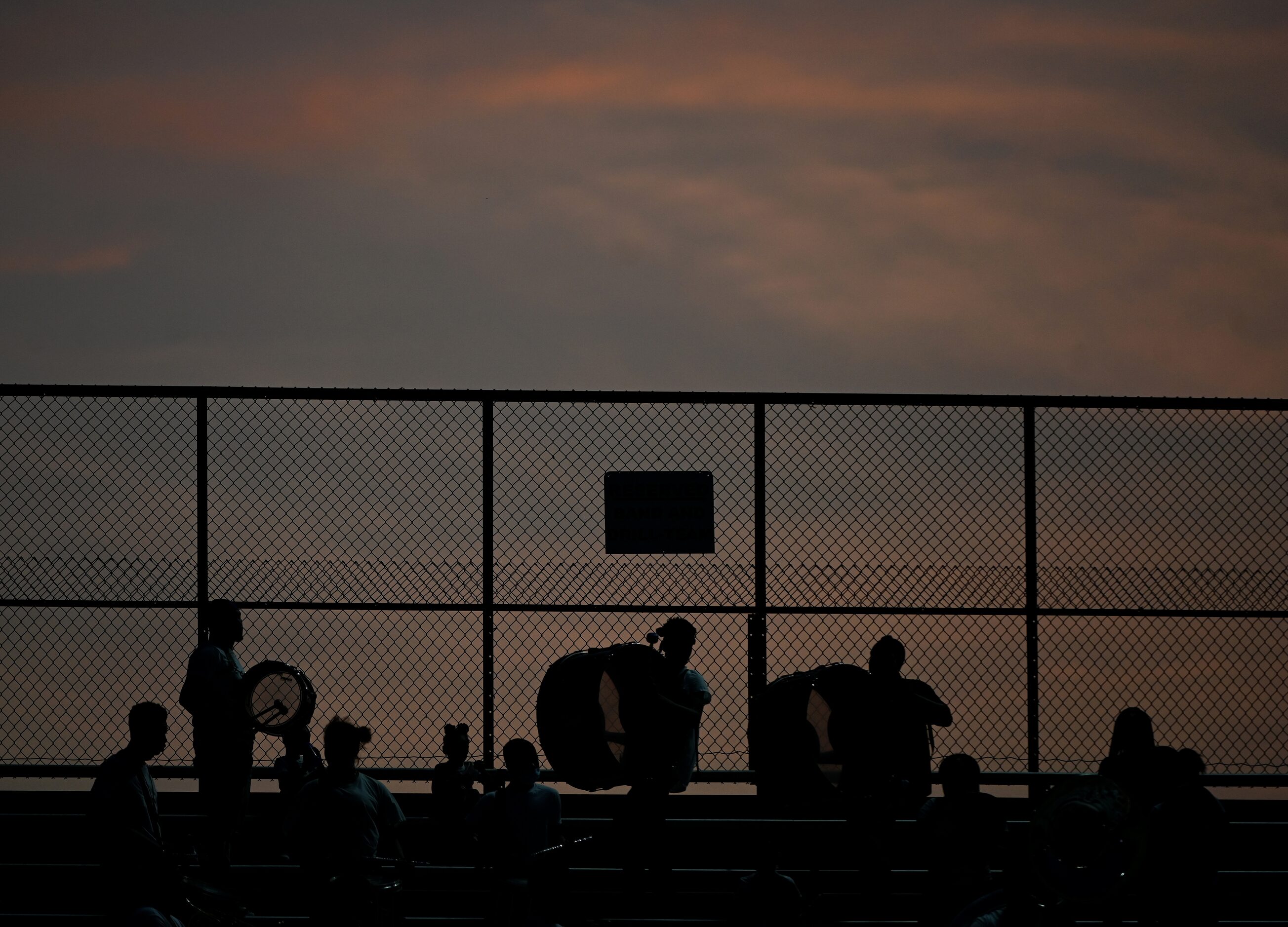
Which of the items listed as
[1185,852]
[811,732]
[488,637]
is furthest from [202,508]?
[1185,852]

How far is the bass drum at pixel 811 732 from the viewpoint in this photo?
27.3 feet

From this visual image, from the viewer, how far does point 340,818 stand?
7.44 meters

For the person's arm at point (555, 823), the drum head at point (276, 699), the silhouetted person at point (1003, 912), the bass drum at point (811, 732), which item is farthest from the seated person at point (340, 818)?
the silhouetted person at point (1003, 912)

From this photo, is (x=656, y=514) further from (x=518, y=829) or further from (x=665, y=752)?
(x=518, y=829)

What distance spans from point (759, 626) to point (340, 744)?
3006 millimetres

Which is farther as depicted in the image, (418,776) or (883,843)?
(418,776)

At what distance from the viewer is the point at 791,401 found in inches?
378

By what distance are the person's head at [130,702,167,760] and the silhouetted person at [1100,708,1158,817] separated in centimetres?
505

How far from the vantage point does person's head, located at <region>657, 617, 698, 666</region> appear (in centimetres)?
888

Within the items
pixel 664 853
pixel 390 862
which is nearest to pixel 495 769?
pixel 664 853

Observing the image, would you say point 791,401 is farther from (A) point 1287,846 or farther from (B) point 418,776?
(A) point 1287,846

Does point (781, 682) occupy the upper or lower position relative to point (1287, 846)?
upper

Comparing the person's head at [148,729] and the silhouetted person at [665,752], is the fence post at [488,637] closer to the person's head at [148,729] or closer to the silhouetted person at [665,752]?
the silhouetted person at [665,752]

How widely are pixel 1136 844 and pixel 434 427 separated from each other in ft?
16.8
